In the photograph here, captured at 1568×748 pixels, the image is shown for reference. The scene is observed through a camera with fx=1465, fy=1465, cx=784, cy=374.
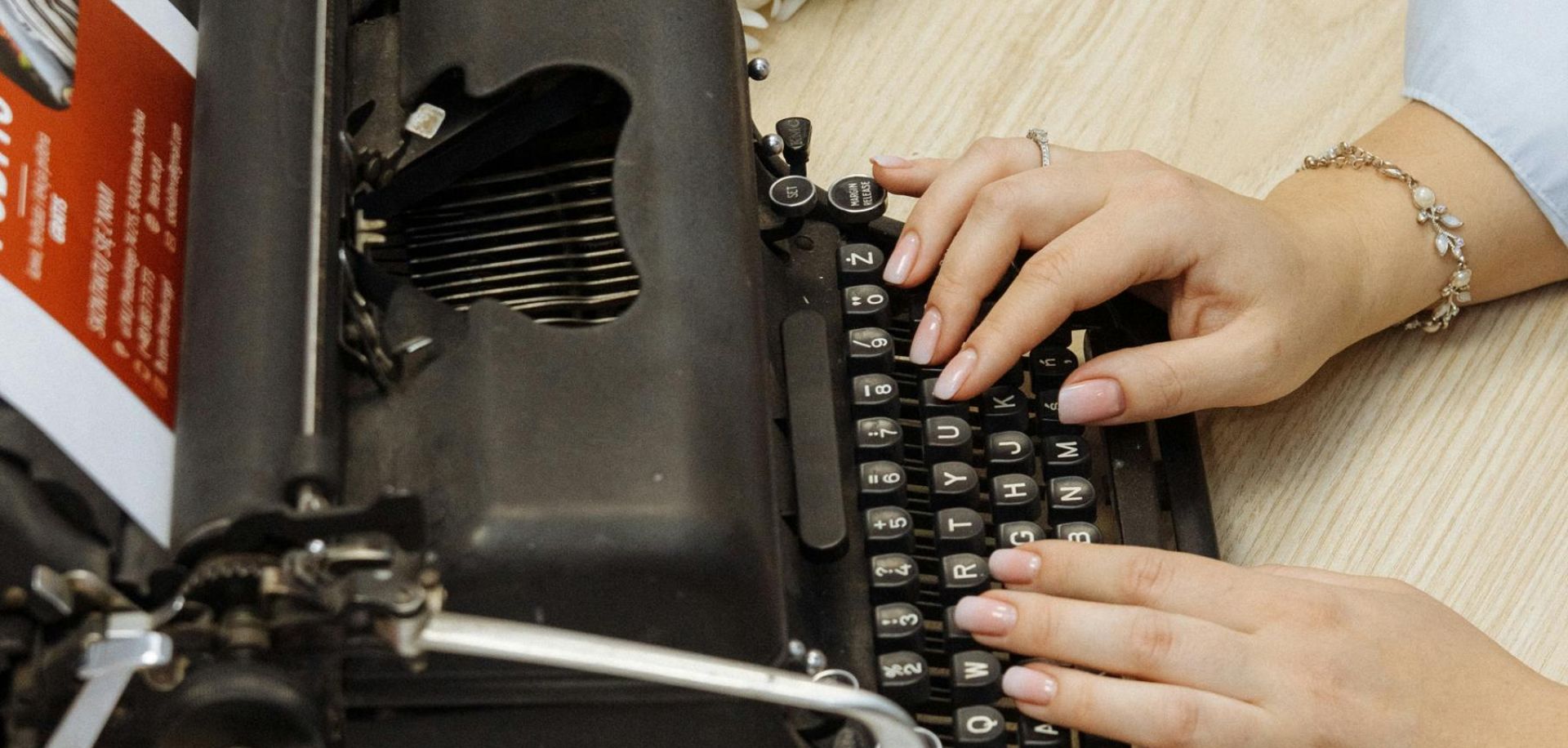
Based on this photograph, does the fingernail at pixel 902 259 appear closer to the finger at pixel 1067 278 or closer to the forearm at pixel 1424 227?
the finger at pixel 1067 278

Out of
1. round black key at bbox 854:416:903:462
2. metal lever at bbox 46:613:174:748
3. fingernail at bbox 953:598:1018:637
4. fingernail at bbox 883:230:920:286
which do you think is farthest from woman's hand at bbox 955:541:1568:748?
metal lever at bbox 46:613:174:748

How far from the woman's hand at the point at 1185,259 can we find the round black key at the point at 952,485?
0.20 ft

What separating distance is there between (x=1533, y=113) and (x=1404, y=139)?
0.32 ft

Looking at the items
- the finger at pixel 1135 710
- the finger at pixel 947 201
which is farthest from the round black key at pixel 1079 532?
A: the finger at pixel 947 201

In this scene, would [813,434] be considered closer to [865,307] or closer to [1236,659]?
[865,307]

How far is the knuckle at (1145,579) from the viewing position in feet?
3.22

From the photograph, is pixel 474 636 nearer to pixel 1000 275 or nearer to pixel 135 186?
pixel 135 186

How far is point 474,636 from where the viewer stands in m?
0.74

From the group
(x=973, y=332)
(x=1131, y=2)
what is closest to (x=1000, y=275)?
(x=973, y=332)

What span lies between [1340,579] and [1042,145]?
41 centimetres

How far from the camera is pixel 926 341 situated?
1.07 meters

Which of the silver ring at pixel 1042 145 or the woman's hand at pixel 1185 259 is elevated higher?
the silver ring at pixel 1042 145

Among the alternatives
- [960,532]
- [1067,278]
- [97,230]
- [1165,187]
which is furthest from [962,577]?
[97,230]

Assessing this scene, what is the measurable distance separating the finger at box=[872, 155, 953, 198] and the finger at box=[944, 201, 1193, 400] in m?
0.14
